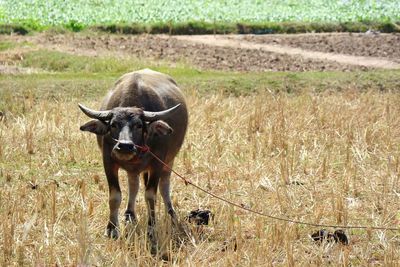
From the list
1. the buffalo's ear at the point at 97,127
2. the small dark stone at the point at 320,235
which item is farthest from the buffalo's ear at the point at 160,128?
the small dark stone at the point at 320,235

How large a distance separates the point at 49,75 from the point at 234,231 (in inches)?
286

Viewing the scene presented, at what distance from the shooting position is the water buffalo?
529 centimetres

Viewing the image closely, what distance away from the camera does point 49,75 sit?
39.9ft

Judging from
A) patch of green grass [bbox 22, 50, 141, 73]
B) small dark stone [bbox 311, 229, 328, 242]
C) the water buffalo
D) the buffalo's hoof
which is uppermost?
the water buffalo

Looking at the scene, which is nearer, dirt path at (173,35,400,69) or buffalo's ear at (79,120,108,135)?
buffalo's ear at (79,120,108,135)

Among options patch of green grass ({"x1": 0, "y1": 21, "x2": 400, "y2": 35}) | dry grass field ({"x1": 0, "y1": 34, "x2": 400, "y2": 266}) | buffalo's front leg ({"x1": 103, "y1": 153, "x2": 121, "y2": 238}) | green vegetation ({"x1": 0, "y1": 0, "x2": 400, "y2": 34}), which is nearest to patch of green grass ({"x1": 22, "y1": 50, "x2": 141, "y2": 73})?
dry grass field ({"x1": 0, "y1": 34, "x2": 400, "y2": 266})

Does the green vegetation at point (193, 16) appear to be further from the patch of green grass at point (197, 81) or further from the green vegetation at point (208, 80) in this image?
the patch of green grass at point (197, 81)

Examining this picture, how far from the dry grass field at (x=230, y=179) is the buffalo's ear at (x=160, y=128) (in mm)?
576

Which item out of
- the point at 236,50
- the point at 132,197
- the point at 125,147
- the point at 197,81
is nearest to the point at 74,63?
the point at 197,81

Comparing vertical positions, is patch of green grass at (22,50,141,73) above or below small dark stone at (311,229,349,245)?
below

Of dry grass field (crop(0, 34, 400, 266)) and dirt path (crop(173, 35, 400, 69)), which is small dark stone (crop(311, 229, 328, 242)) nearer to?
dry grass field (crop(0, 34, 400, 266))

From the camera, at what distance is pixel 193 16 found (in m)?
21.0

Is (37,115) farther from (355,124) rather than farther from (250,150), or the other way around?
(355,124)

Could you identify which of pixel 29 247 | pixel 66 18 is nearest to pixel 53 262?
pixel 29 247
